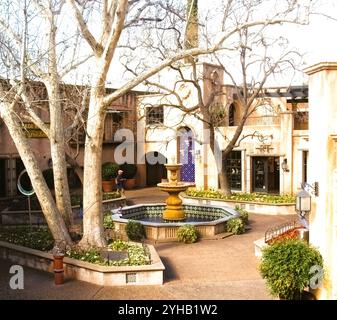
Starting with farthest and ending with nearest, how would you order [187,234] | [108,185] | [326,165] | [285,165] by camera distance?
[108,185], [285,165], [187,234], [326,165]

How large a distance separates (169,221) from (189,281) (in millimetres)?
6666

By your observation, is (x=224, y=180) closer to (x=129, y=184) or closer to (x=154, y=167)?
(x=129, y=184)

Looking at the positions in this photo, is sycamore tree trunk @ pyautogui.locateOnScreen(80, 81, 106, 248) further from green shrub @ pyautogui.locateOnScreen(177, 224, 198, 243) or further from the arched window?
the arched window

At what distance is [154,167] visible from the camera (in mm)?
33500

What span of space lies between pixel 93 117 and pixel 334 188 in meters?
7.02

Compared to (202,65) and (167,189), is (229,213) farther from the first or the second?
(202,65)

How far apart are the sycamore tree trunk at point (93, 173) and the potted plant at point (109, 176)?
14.3m

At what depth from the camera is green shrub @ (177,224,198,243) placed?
618 inches

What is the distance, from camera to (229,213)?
18.5 meters

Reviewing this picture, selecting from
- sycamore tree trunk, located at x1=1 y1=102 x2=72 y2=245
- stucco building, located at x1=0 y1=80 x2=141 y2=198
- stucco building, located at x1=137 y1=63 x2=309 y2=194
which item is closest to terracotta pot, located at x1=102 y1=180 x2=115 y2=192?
stucco building, located at x1=0 y1=80 x2=141 y2=198

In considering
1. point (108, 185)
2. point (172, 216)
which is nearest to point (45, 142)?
point (108, 185)

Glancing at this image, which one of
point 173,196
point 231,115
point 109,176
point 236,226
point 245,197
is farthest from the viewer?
point 231,115

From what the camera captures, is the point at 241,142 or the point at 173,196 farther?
the point at 241,142
